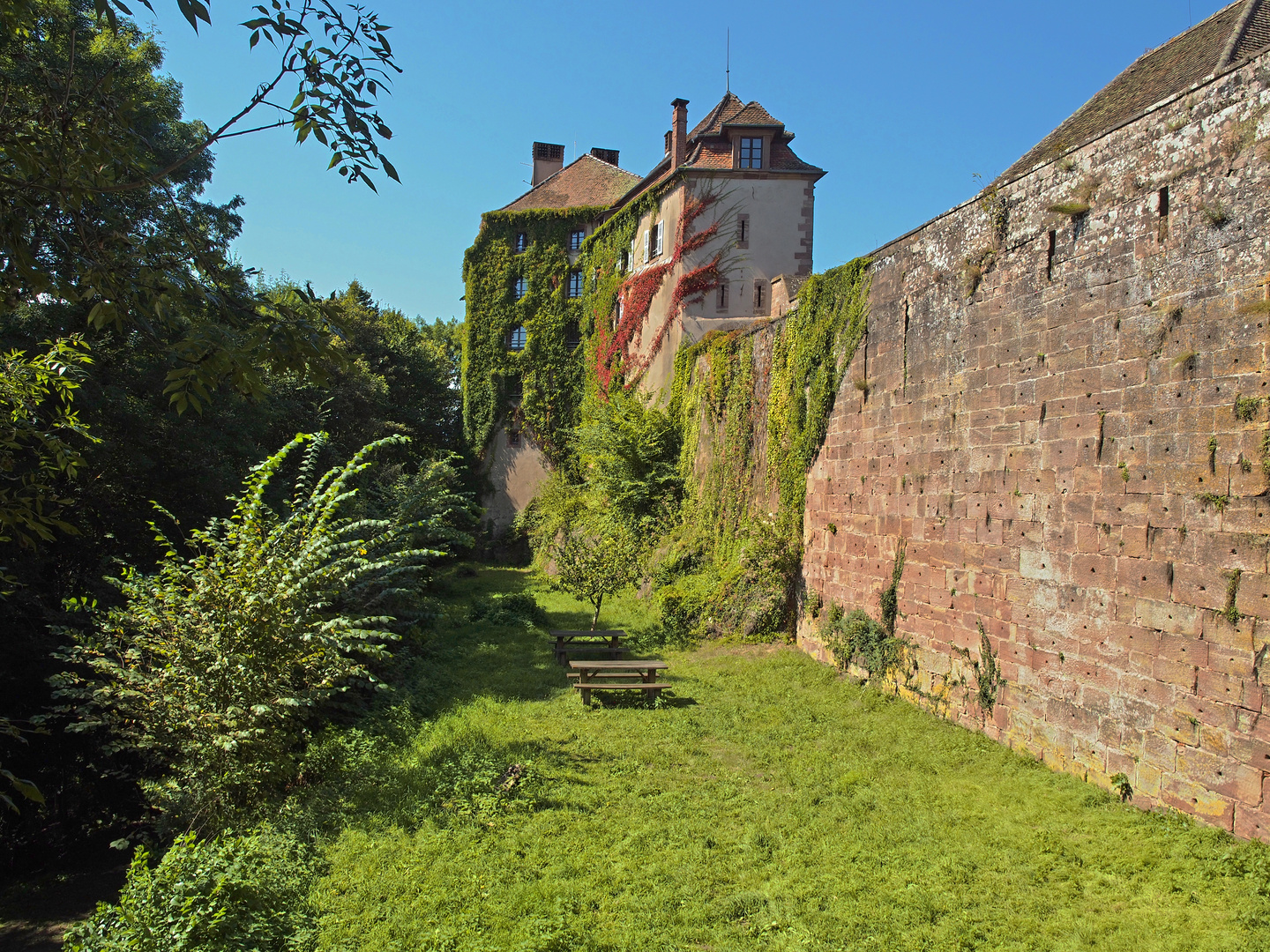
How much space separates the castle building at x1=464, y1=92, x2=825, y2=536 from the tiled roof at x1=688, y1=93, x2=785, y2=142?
59mm

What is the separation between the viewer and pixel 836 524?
38.9 ft

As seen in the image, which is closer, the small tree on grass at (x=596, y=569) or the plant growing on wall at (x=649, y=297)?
the small tree on grass at (x=596, y=569)

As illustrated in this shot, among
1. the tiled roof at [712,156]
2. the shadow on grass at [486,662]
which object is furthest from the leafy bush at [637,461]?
the tiled roof at [712,156]

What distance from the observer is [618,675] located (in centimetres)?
1103

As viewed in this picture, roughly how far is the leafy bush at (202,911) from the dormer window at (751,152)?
21472 mm

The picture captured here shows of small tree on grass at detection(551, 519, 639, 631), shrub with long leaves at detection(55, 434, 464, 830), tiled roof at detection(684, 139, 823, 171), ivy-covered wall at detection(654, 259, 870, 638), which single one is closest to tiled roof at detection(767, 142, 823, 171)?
tiled roof at detection(684, 139, 823, 171)

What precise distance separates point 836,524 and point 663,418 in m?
8.82

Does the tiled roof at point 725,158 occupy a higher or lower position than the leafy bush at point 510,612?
higher

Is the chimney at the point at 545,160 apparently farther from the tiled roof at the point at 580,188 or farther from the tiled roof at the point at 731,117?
the tiled roof at the point at 731,117

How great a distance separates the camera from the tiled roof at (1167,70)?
8.27 meters

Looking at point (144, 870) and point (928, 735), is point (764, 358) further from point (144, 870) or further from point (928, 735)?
point (144, 870)

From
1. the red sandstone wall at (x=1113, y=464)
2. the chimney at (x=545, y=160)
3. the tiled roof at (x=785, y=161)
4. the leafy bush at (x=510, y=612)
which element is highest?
the chimney at (x=545, y=160)

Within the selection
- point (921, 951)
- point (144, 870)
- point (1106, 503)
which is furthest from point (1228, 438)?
point (144, 870)

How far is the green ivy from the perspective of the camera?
30.9 metres
